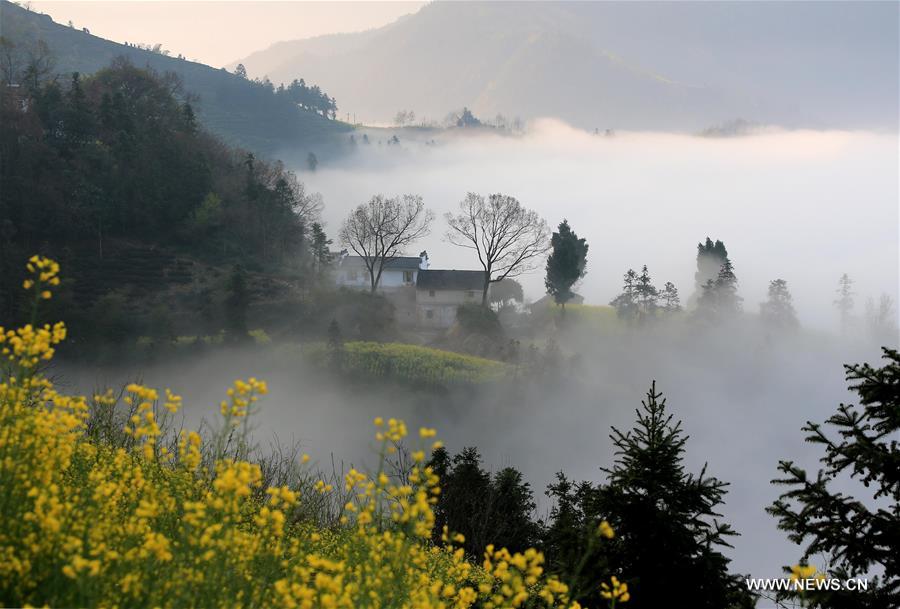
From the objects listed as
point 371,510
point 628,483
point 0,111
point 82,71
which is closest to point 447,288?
point 0,111

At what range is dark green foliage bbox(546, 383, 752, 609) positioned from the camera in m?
12.0

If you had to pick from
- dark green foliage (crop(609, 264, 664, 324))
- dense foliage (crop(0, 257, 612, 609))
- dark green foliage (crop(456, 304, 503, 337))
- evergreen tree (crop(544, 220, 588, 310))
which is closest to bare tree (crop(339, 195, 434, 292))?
dark green foliage (crop(456, 304, 503, 337))

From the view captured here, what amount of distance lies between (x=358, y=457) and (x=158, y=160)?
3372 cm

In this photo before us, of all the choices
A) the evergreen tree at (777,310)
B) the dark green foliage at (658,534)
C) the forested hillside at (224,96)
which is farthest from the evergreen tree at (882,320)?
the dark green foliage at (658,534)

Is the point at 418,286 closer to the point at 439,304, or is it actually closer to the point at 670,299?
the point at 439,304

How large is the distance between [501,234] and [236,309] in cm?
3174

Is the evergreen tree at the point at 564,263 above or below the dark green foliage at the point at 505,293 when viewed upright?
above

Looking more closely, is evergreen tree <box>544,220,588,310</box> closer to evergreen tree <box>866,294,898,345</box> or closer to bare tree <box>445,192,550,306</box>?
bare tree <box>445,192,550,306</box>

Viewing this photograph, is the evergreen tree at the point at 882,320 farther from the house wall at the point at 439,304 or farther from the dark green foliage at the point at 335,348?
the dark green foliage at the point at 335,348

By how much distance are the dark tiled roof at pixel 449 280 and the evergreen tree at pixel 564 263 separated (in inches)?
289

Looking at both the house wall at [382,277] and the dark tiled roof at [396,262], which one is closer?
the house wall at [382,277]

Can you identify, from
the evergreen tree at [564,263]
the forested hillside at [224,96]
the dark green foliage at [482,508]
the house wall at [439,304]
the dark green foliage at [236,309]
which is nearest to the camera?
the dark green foliage at [482,508]

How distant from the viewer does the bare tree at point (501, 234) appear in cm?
8450

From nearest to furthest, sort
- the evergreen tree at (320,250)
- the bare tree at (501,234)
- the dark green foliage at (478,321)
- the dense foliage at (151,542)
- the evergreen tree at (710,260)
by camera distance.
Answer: the dense foliage at (151,542) < the dark green foliage at (478,321) < the evergreen tree at (320,250) < the bare tree at (501,234) < the evergreen tree at (710,260)
